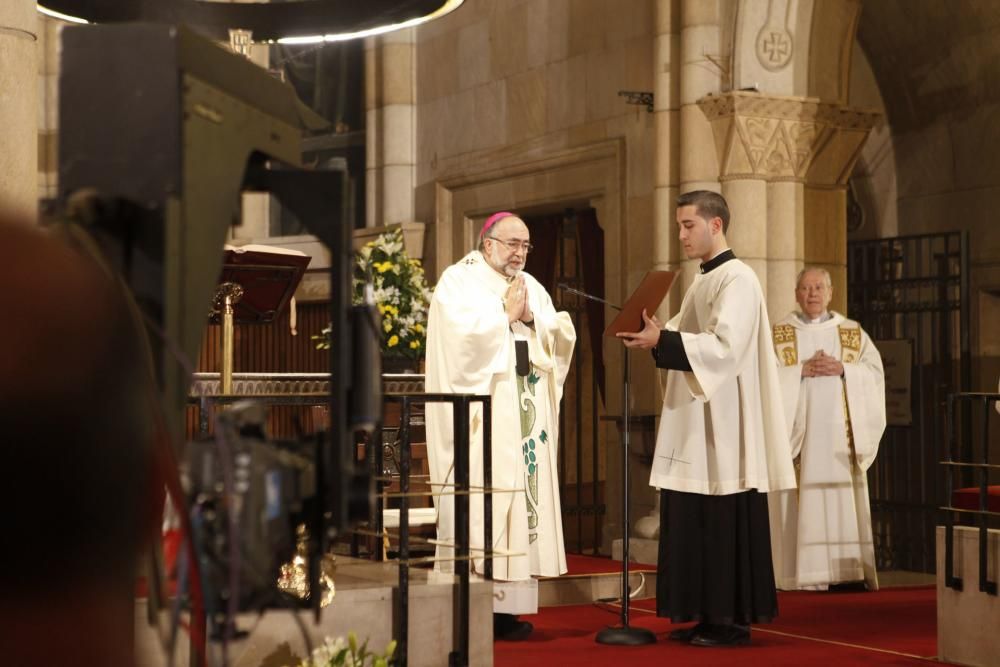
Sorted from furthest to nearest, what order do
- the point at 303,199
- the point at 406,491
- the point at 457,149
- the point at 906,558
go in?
the point at 457,149 < the point at 906,558 < the point at 406,491 < the point at 303,199

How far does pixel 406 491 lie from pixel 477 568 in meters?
1.81

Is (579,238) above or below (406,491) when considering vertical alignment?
above

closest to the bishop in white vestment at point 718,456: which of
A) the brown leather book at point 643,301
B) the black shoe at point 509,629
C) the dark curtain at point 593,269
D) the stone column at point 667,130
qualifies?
the brown leather book at point 643,301

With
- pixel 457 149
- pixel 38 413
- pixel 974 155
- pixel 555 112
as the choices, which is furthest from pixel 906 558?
pixel 38 413

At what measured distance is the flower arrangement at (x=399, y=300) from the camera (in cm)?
1063

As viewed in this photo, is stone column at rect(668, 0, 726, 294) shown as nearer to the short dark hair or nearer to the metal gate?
the metal gate

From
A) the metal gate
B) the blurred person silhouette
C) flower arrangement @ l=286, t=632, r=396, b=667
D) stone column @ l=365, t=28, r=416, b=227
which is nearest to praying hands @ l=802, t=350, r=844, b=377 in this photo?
the metal gate

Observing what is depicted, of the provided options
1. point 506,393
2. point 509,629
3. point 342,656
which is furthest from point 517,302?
point 342,656

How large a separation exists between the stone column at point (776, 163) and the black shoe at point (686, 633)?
343 cm

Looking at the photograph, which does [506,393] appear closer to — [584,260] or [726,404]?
[726,404]

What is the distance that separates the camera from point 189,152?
2139 millimetres

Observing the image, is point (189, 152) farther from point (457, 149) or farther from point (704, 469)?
point (457, 149)

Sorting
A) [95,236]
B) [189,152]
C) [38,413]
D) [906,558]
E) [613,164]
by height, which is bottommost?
[906,558]

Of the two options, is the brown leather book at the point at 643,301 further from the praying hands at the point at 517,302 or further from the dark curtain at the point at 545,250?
the dark curtain at the point at 545,250
